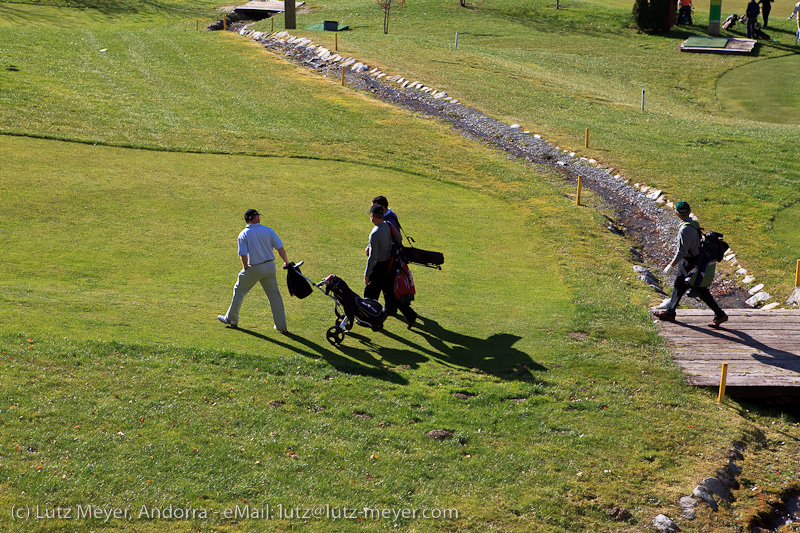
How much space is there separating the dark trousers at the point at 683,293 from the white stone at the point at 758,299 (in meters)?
3.87

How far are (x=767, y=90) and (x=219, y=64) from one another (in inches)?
1350

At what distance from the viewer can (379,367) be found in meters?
12.7

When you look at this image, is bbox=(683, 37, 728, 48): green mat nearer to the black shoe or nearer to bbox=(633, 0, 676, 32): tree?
bbox=(633, 0, 676, 32): tree

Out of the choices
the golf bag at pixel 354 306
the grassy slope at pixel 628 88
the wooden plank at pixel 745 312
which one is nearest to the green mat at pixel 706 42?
the grassy slope at pixel 628 88

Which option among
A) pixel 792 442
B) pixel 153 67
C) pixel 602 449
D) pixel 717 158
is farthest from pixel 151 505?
pixel 153 67

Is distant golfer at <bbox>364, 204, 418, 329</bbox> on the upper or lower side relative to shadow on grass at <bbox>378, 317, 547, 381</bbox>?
upper

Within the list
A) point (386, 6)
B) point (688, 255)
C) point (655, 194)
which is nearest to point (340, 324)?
point (688, 255)

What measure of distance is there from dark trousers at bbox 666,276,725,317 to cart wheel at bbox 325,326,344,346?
24.3 feet

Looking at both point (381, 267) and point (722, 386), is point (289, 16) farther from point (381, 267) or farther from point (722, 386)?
point (722, 386)

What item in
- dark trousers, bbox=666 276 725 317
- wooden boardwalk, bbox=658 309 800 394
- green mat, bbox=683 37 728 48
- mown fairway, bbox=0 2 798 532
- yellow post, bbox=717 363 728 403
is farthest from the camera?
green mat, bbox=683 37 728 48

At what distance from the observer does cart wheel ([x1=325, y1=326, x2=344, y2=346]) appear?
13346 mm

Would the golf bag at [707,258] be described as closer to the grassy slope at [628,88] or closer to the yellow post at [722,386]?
the yellow post at [722,386]

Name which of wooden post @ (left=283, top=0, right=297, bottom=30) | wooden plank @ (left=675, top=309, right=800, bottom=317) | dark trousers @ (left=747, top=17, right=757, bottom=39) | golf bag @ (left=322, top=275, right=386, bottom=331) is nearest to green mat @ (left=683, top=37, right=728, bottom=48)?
dark trousers @ (left=747, top=17, right=757, bottom=39)

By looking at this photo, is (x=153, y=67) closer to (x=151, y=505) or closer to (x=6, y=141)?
(x=6, y=141)
